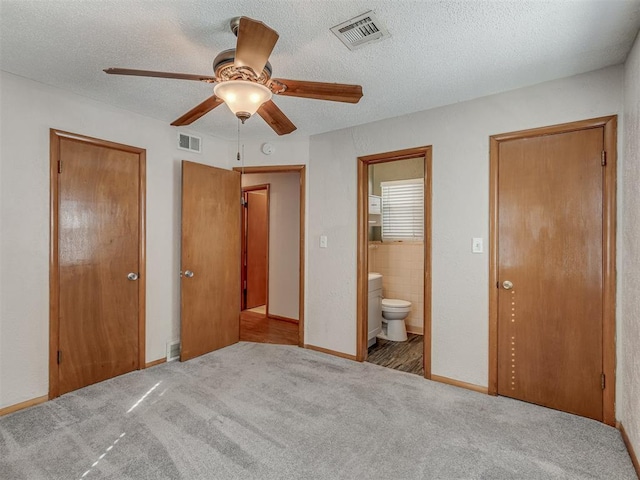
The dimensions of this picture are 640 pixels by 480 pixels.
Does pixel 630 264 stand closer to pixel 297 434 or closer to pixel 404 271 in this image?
pixel 297 434

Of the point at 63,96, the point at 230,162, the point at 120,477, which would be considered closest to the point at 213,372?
the point at 120,477

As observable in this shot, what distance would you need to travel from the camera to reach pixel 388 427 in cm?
217

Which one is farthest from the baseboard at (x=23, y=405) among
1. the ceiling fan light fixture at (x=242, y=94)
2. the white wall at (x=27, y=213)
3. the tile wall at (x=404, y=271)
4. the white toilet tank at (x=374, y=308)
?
the tile wall at (x=404, y=271)

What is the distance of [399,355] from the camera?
3537 millimetres

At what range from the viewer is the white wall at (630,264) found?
181 cm

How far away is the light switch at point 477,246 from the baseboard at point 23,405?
11.4 feet

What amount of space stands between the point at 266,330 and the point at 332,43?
3560mm

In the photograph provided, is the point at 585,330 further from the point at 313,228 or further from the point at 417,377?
the point at 313,228

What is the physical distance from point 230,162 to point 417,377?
9.90 feet

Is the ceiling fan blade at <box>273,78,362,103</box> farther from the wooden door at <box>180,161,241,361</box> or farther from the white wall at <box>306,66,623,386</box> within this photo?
the wooden door at <box>180,161,241,361</box>

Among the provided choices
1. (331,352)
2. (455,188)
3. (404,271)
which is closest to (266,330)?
(331,352)

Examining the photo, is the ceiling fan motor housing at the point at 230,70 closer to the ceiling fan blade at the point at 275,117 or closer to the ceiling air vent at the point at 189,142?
the ceiling fan blade at the point at 275,117

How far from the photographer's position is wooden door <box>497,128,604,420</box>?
2.25 meters

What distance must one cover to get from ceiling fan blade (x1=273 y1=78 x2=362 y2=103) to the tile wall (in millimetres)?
2948
